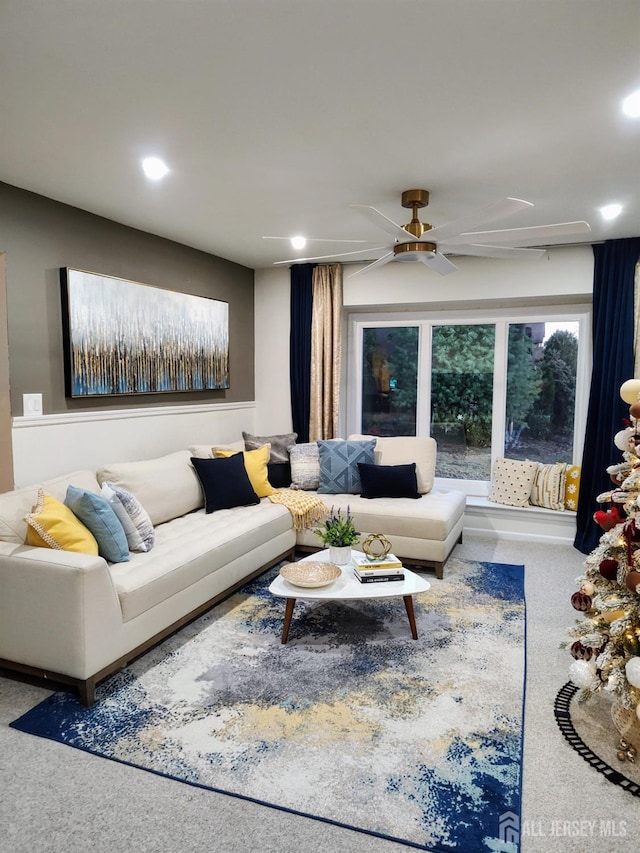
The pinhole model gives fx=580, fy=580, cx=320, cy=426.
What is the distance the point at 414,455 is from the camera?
16.1 feet

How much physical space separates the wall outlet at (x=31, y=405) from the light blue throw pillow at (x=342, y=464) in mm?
2250

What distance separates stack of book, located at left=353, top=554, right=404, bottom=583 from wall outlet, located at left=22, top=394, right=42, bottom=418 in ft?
7.25

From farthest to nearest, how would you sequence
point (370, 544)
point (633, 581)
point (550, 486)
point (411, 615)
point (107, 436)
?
1. point (550, 486)
2. point (107, 436)
3. point (370, 544)
4. point (411, 615)
5. point (633, 581)

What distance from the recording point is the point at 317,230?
171 inches

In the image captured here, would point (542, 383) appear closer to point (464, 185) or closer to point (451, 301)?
point (451, 301)

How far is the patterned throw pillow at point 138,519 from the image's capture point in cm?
326

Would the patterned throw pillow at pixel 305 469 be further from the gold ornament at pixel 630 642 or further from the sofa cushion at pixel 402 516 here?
the gold ornament at pixel 630 642

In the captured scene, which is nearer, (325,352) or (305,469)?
Answer: (305,469)

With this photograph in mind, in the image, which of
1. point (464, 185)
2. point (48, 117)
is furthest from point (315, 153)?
point (48, 117)

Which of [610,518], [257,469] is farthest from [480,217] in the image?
[257,469]

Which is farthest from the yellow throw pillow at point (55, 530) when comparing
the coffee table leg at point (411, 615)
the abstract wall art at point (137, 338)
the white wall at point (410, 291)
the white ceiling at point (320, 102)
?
the white wall at point (410, 291)

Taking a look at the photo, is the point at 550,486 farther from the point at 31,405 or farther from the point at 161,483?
the point at 31,405

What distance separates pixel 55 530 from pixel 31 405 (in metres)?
1.22

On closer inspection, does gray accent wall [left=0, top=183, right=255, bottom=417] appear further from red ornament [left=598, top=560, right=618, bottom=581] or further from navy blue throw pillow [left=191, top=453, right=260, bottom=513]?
red ornament [left=598, top=560, right=618, bottom=581]
